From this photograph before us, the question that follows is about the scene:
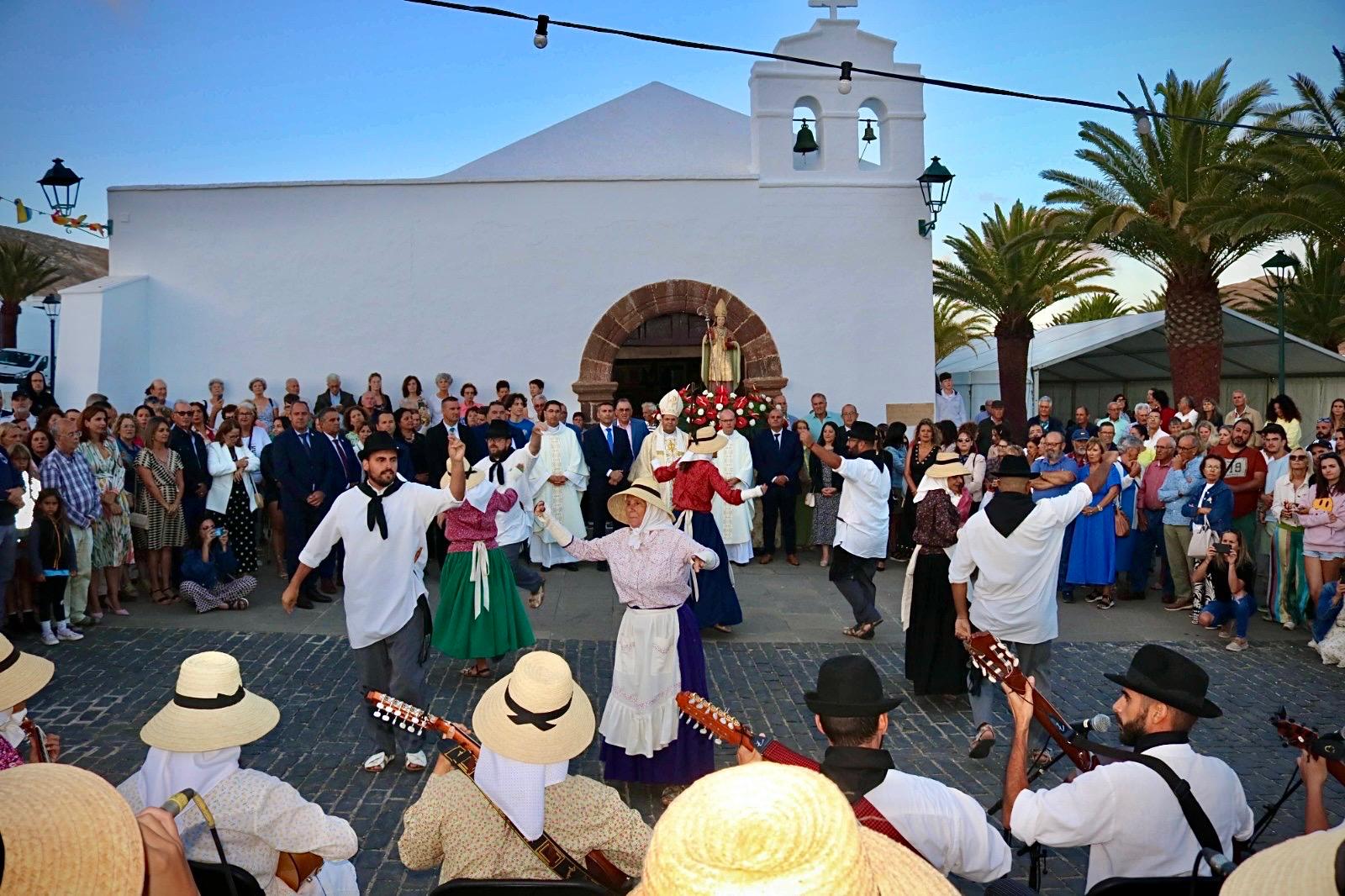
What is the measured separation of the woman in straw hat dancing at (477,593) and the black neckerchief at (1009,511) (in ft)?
11.3

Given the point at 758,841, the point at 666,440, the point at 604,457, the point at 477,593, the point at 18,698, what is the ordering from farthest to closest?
1. the point at 604,457
2. the point at 666,440
3. the point at 477,593
4. the point at 18,698
5. the point at 758,841

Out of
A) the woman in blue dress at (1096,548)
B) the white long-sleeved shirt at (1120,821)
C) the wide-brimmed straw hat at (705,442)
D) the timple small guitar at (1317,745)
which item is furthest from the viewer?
the woman in blue dress at (1096,548)

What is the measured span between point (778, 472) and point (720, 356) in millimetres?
2354

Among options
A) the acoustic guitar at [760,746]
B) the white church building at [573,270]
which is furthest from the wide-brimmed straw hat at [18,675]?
the white church building at [573,270]

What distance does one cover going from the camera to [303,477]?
10344 mm

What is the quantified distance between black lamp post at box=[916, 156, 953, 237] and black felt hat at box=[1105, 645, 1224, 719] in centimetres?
1236

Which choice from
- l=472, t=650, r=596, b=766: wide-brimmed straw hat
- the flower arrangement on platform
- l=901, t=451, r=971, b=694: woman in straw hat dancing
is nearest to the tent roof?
the flower arrangement on platform

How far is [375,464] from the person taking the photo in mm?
5691

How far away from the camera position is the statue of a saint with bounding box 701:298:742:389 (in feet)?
46.3

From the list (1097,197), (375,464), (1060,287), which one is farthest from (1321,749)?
(1060,287)

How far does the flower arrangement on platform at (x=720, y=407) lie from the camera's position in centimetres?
1146

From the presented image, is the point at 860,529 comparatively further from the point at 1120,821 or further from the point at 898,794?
the point at 898,794

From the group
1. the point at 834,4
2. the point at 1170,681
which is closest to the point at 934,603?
the point at 1170,681

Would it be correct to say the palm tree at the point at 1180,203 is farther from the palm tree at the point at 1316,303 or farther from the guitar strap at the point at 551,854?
the guitar strap at the point at 551,854
